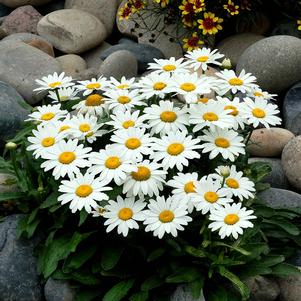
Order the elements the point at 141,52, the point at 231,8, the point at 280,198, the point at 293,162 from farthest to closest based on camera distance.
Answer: the point at 141,52 < the point at 231,8 < the point at 293,162 < the point at 280,198

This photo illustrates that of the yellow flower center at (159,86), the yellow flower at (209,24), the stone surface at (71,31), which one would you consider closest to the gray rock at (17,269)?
the yellow flower center at (159,86)

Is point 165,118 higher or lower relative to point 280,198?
higher

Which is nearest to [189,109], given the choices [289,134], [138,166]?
[138,166]

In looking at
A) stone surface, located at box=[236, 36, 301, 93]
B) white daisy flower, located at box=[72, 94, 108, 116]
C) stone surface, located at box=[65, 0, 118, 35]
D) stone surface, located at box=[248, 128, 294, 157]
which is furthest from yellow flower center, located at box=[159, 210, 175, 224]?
stone surface, located at box=[65, 0, 118, 35]

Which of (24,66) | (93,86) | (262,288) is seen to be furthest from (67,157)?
(24,66)

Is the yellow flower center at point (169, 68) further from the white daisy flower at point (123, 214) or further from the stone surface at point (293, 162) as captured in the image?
the stone surface at point (293, 162)

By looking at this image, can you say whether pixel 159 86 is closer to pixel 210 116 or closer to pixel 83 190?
pixel 210 116
